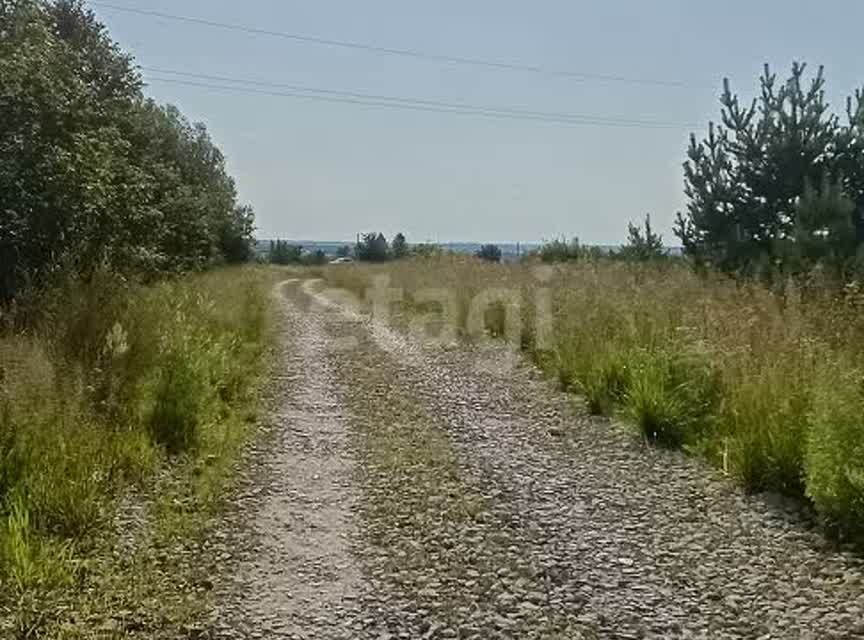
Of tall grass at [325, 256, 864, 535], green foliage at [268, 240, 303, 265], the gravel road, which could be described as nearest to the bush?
tall grass at [325, 256, 864, 535]

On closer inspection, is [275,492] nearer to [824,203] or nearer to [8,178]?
[8,178]

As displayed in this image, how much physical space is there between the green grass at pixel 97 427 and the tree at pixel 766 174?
30.3ft

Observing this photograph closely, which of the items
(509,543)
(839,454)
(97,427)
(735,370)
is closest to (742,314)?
(735,370)

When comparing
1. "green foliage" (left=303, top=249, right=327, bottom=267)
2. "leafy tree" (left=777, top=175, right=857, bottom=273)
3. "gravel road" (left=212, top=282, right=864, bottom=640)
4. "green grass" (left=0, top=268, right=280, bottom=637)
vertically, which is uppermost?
"green foliage" (left=303, top=249, right=327, bottom=267)

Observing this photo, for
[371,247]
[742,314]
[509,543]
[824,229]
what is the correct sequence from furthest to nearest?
1. [371,247]
2. [824,229]
3. [742,314]
4. [509,543]

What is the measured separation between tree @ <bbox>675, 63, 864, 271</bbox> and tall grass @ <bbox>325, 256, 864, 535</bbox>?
295cm

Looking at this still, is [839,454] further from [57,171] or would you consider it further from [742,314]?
[57,171]

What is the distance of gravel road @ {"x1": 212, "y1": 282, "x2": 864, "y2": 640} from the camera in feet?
11.3

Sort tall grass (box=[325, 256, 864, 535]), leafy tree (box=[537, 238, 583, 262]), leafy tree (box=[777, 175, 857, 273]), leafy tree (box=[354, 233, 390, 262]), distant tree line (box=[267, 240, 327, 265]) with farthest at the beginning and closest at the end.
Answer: distant tree line (box=[267, 240, 327, 265]) < leafy tree (box=[354, 233, 390, 262]) < leafy tree (box=[537, 238, 583, 262]) < leafy tree (box=[777, 175, 857, 273]) < tall grass (box=[325, 256, 864, 535])

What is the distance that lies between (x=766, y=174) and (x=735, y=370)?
833cm

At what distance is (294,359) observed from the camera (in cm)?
1189

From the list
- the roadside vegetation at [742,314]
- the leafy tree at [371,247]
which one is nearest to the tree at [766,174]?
the roadside vegetation at [742,314]

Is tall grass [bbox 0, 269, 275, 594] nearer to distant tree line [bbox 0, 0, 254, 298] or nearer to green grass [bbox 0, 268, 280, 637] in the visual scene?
green grass [bbox 0, 268, 280, 637]

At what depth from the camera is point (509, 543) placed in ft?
14.3
